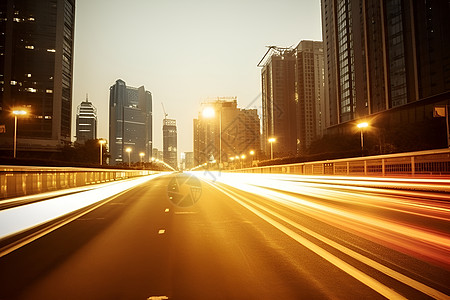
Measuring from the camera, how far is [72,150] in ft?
330

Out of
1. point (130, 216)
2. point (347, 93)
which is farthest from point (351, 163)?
point (347, 93)

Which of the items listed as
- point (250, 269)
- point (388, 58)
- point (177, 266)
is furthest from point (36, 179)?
point (388, 58)

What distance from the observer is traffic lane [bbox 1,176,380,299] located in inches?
162

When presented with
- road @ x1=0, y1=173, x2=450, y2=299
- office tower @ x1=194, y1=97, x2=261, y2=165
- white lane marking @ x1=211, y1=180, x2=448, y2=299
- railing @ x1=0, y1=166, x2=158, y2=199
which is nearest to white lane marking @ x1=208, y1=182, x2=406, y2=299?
road @ x1=0, y1=173, x2=450, y2=299

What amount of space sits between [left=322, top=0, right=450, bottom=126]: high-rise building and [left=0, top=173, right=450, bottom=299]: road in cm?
5320

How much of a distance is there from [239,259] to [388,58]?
7001 cm

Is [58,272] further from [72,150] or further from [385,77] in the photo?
[72,150]

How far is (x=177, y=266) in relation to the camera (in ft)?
17.3

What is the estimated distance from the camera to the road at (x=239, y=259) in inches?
163

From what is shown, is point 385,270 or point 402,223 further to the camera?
point 402,223

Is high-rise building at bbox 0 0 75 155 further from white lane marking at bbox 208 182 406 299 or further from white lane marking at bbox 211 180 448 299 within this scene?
white lane marking at bbox 211 180 448 299

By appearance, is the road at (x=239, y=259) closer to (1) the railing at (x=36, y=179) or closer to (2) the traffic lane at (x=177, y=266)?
(2) the traffic lane at (x=177, y=266)

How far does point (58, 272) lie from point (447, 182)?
35.7ft

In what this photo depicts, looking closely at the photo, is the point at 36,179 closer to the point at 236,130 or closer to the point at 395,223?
the point at 395,223
